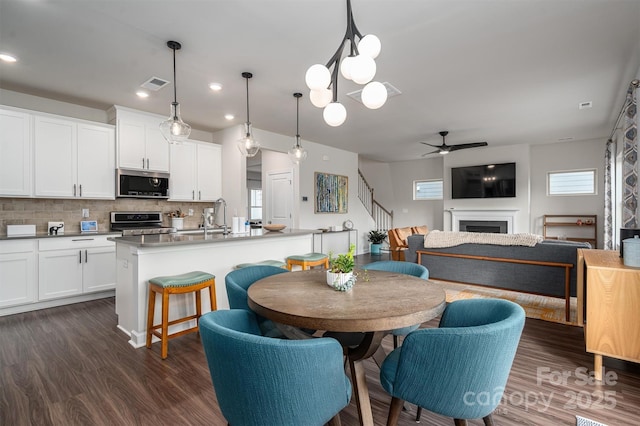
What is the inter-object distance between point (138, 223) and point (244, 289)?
378 centimetres

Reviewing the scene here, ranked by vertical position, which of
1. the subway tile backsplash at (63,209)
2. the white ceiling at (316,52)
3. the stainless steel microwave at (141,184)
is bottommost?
the subway tile backsplash at (63,209)

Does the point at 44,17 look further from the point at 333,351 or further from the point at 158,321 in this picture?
the point at 333,351

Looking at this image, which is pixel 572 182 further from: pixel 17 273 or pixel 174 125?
pixel 17 273

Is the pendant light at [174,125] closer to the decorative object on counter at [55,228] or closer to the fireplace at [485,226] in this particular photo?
the decorative object on counter at [55,228]

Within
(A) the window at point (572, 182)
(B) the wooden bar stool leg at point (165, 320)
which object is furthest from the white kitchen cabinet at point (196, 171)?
(A) the window at point (572, 182)

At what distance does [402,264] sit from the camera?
8.27ft

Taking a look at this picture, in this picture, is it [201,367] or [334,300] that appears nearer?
[334,300]

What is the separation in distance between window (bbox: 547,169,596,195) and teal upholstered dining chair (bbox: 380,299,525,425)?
8.07 meters

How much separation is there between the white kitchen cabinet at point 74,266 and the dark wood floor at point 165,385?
33.1 inches

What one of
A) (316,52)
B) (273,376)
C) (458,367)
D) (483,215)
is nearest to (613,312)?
(458,367)

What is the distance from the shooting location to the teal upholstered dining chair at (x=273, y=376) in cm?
106

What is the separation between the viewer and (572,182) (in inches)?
295

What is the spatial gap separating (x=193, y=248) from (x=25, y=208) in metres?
2.85

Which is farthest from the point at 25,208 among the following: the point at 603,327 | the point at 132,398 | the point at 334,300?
the point at 603,327
